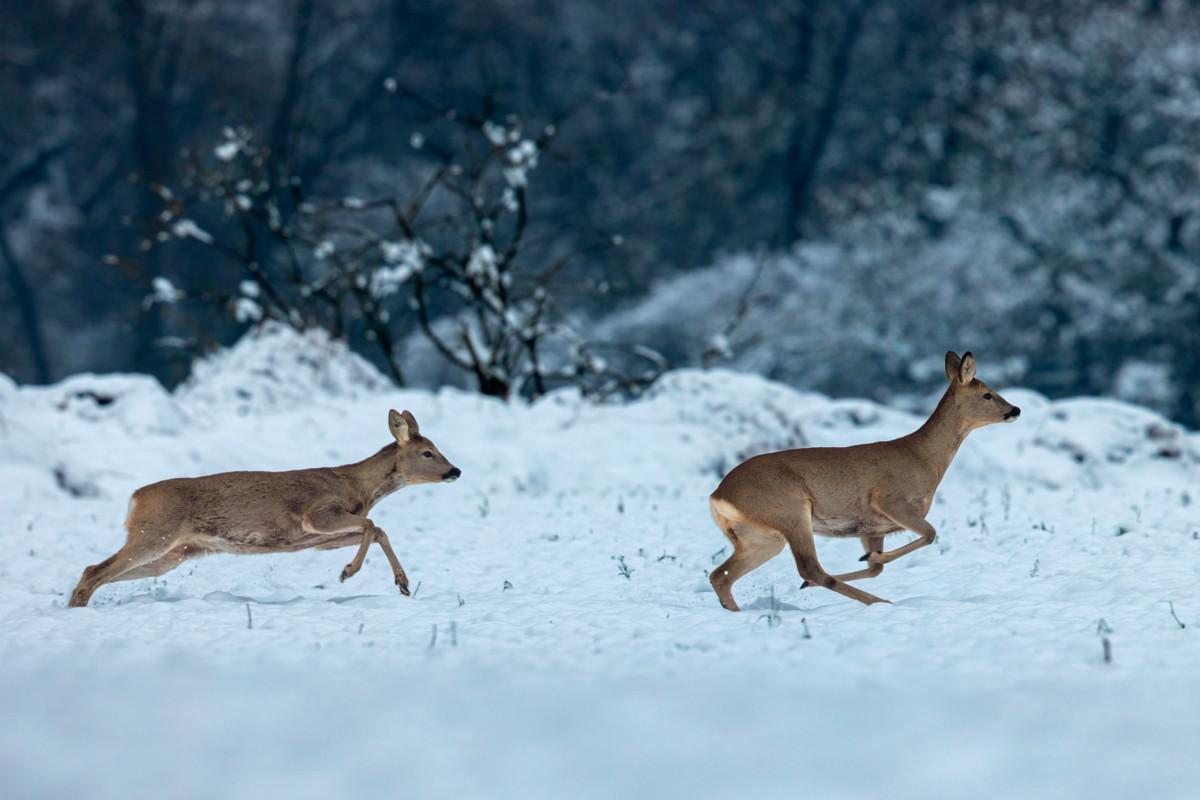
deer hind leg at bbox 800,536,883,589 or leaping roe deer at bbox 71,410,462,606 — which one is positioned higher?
leaping roe deer at bbox 71,410,462,606

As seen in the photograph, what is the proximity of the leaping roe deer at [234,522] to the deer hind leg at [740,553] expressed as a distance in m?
1.36

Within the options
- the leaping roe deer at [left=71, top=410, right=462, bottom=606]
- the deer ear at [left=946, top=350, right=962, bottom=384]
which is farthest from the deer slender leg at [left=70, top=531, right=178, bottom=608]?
the deer ear at [left=946, top=350, right=962, bottom=384]

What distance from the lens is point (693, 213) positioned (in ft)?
97.8

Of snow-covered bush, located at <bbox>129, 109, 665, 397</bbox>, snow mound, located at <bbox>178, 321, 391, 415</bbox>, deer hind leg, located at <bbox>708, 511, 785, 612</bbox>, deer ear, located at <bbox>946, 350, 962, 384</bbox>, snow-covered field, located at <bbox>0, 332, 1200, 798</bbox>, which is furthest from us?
snow-covered bush, located at <bbox>129, 109, 665, 397</bbox>

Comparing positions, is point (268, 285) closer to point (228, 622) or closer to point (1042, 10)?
point (228, 622)

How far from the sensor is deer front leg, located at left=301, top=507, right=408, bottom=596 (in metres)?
6.90

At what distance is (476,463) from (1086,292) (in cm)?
1470

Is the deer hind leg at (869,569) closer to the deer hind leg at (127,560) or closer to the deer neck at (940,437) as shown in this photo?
the deer neck at (940,437)

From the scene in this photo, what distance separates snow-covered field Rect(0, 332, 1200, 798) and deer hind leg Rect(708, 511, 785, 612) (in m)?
0.19

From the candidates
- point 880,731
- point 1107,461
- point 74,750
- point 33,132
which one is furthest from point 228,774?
point 33,132

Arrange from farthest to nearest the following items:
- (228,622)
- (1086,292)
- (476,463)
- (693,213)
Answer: (693,213) → (1086,292) → (476,463) → (228,622)

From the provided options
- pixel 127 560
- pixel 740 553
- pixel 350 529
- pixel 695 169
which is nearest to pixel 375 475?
pixel 350 529

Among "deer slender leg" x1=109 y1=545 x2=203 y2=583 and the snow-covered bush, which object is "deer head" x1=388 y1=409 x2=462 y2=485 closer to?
"deer slender leg" x1=109 y1=545 x2=203 y2=583

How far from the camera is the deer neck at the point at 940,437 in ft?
22.4
